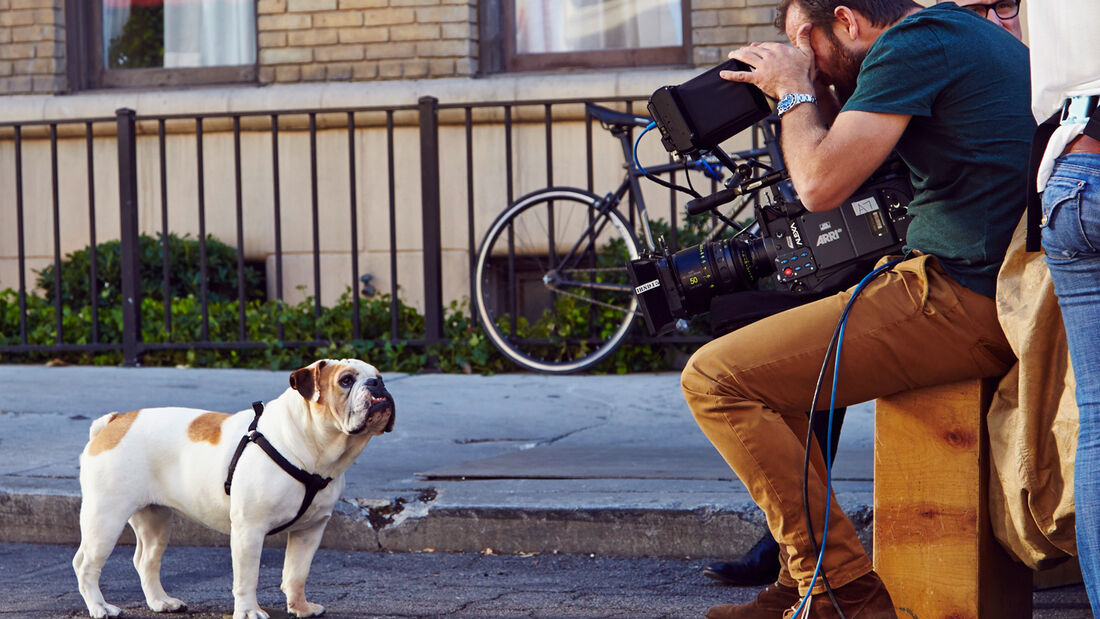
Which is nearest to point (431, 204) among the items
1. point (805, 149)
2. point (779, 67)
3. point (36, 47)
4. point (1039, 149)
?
point (36, 47)

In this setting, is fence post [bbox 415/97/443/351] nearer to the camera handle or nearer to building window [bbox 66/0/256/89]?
building window [bbox 66/0/256/89]

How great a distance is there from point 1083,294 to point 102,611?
2.58 m

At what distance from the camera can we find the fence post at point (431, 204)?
7.27 metres

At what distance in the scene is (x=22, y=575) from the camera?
4004 mm

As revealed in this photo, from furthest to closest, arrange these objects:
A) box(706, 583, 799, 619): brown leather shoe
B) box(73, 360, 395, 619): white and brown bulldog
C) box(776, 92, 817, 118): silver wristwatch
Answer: box(73, 360, 395, 619): white and brown bulldog → box(706, 583, 799, 619): brown leather shoe → box(776, 92, 817, 118): silver wristwatch

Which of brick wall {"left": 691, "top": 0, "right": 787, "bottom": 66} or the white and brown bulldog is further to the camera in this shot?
brick wall {"left": 691, "top": 0, "right": 787, "bottom": 66}

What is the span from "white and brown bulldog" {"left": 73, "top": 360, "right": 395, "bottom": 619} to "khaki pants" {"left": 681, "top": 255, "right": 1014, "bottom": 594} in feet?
3.17

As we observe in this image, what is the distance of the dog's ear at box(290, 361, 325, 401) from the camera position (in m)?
3.36

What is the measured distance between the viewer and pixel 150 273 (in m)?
8.01

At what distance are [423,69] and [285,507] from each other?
19.1 ft

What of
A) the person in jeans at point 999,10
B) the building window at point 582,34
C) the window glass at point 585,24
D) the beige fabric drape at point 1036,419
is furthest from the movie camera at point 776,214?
the window glass at point 585,24

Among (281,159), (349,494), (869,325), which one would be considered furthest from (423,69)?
(869,325)

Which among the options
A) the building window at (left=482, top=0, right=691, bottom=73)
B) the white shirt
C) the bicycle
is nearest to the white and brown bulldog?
the white shirt

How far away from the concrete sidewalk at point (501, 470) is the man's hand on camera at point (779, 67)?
1.49 m
